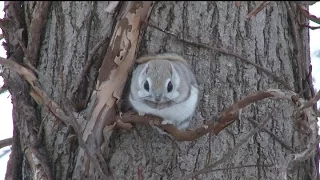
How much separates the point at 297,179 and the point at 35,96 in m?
0.98

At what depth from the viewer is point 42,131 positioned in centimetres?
240

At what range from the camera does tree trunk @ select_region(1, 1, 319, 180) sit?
2301 millimetres

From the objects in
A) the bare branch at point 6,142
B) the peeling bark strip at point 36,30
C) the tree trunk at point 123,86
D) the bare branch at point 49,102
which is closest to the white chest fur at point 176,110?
the tree trunk at point 123,86

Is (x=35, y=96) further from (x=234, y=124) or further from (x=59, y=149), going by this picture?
(x=234, y=124)

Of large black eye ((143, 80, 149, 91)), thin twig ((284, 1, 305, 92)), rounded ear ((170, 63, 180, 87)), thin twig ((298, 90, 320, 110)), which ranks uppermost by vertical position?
thin twig ((284, 1, 305, 92))

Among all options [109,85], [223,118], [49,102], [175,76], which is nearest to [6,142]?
[49,102]

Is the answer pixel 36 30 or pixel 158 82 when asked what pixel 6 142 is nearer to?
pixel 36 30

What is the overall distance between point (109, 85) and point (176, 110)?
0.30 meters

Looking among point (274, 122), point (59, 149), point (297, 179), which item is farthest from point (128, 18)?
point (297, 179)

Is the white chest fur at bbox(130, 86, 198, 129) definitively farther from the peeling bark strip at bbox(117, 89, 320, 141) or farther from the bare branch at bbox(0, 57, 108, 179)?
the bare branch at bbox(0, 57, 108, 179)

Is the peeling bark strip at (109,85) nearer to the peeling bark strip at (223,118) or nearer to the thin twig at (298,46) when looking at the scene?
the peeling bark strip at (223,118)

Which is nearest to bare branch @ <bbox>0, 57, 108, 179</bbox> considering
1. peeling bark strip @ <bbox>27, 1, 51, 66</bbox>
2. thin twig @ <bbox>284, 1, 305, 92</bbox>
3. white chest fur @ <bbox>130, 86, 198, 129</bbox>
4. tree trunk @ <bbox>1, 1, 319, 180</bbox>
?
tree trunk @ <bbox>1, 1, 319, 180</bbox>

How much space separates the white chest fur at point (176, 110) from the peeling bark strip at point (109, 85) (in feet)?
0.39

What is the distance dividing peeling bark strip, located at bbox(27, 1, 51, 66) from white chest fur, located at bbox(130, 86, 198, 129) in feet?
1.25
